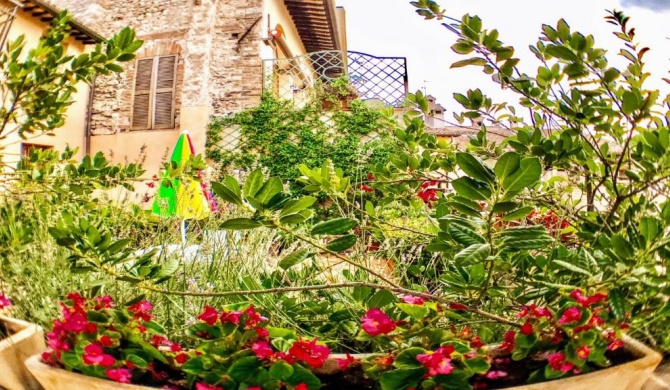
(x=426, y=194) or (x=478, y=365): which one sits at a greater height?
(x=426, y=194)

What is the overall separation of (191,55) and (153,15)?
4.70ft

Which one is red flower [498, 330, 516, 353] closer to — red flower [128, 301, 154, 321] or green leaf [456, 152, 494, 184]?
green leaf [456, 152, 494, 184]

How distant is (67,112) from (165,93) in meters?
1.79

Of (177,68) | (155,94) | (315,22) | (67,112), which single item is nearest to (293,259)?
(67,112)

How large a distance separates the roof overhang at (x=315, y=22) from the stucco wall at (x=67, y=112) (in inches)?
177

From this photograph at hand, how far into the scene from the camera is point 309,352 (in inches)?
29.4

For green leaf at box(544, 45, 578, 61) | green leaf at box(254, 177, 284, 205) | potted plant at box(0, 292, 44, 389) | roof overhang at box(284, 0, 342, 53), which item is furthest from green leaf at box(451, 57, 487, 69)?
roof overhang at box(284, 0, 342, 53)

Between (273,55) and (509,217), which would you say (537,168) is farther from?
(273,55)

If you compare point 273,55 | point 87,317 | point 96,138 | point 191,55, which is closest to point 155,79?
point 191,55

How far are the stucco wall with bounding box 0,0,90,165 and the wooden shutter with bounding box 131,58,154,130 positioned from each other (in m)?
1.01

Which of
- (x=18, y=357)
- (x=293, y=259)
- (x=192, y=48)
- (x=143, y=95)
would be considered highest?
(x=192, y=48)

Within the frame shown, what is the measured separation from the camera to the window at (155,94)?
9914 millimetres

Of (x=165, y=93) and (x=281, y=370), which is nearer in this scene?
(x=281, y=370)

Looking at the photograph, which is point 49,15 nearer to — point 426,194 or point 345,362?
point 426,194
